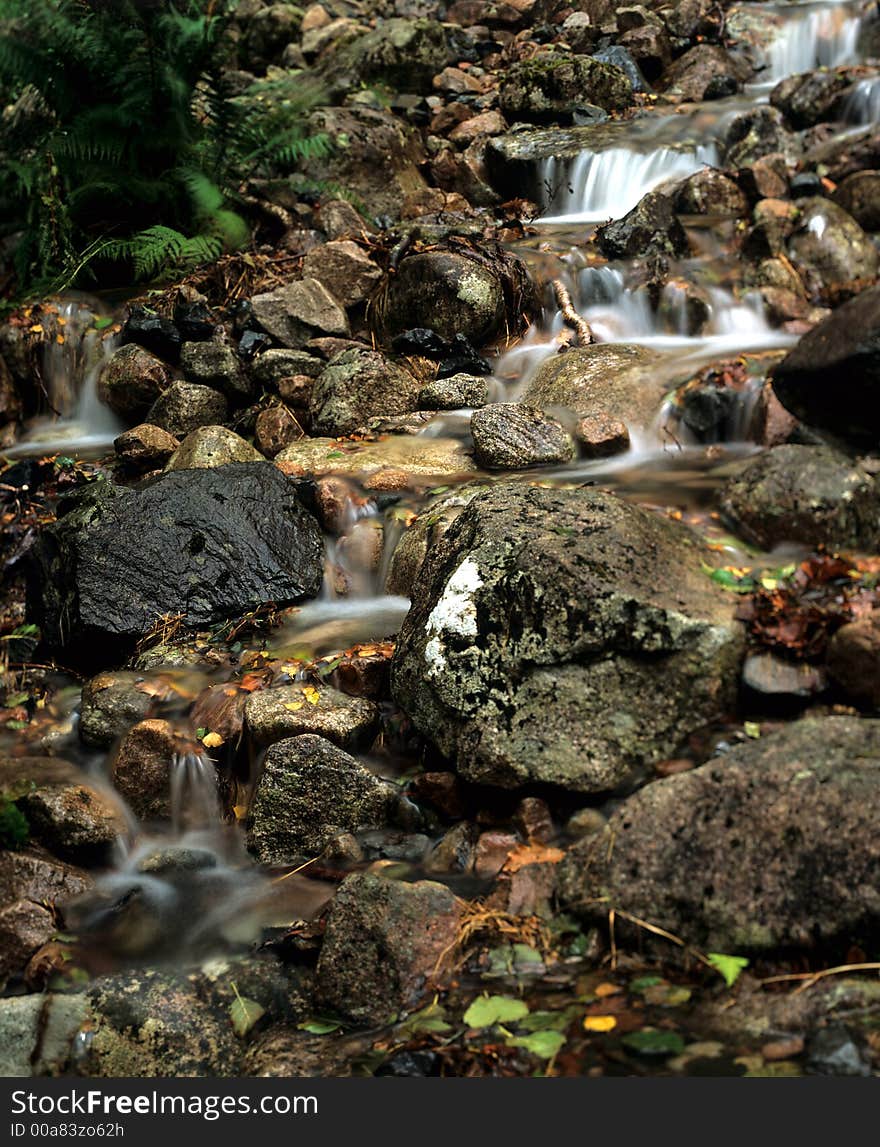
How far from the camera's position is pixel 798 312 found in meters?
7.35

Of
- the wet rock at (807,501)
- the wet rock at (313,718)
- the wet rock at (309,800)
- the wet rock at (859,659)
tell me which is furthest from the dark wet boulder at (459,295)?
the wet rock at (859,659)

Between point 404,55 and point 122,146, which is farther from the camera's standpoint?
point 404,55

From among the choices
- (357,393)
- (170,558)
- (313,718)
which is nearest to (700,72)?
(357,393)

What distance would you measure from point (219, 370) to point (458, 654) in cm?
469

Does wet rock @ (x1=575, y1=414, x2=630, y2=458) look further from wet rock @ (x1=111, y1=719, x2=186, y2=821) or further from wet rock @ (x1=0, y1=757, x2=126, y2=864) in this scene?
wet rock @ (x1=0, y1=757, x2=126, y2=864)

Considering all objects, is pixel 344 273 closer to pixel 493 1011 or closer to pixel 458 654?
pixel 458 654

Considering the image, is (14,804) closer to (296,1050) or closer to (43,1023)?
(43,1023)

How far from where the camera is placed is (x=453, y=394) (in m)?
6.98

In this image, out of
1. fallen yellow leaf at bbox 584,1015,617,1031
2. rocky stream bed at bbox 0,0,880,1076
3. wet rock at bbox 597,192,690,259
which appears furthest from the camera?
wet rock at bbox 597,192,690,259

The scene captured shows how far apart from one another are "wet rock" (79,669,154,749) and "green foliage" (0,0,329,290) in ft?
17.3

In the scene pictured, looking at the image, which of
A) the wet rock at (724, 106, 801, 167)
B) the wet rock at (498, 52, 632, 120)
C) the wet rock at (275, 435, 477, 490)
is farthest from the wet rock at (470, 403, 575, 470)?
the wet rock at (498, 52, 632, 120)

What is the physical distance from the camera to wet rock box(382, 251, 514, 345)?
7.74 metres

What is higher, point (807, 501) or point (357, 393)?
point (357, 393)

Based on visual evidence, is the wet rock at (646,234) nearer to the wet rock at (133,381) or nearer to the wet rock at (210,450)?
the wet rock at (210,450)
